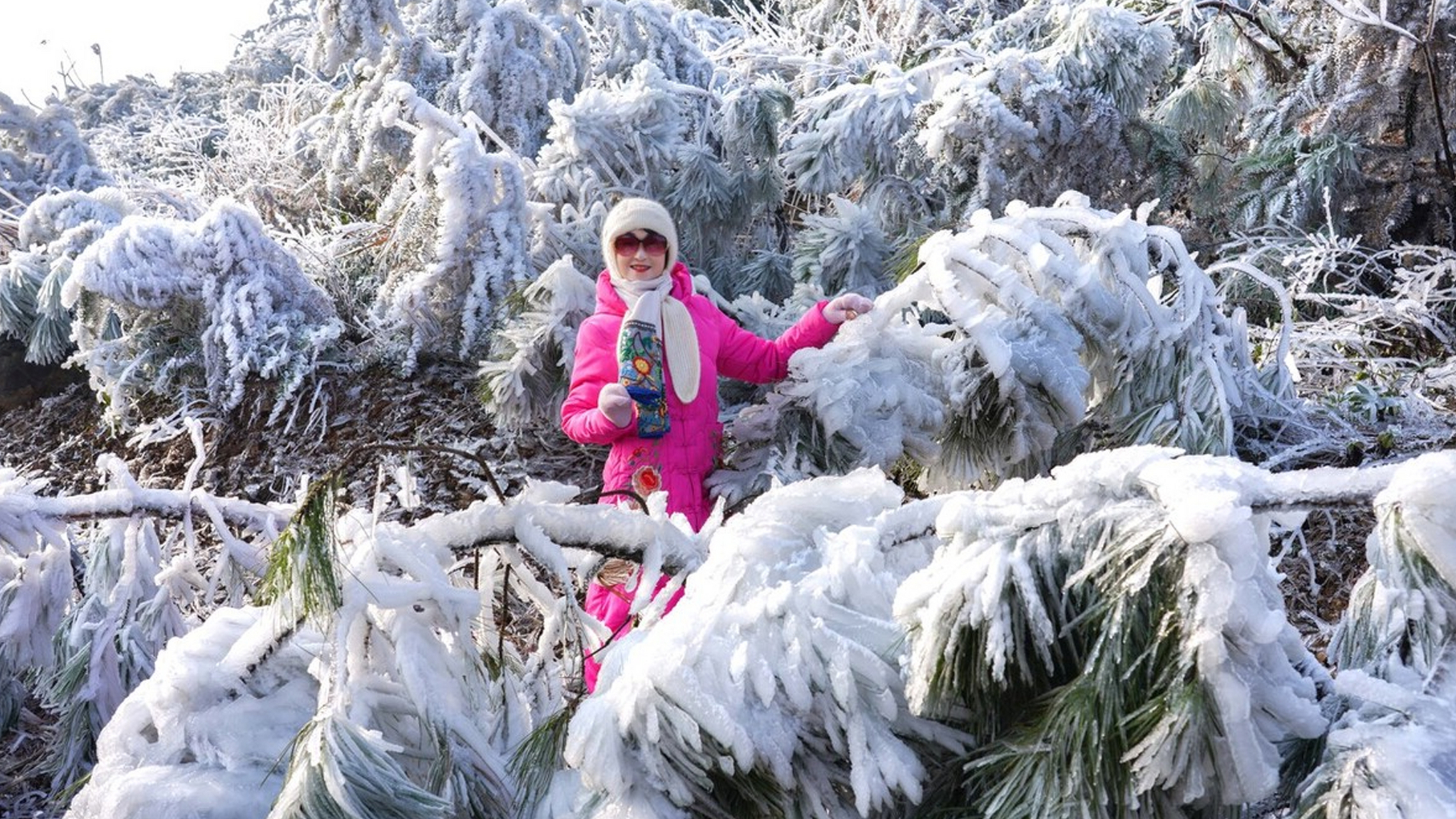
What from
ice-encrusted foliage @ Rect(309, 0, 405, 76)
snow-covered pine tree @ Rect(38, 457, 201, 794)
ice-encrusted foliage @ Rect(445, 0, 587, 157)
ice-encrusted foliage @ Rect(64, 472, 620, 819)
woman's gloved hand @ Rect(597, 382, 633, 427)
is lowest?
snow-covered pine tree @ Rect(38, 457, 201, 794)

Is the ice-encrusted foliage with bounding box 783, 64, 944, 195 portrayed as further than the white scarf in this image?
Yes

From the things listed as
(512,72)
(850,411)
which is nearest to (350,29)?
(512,72)

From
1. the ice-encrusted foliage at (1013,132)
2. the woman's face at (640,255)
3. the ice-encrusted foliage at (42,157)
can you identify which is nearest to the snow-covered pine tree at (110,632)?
the woman's face at (640,255)

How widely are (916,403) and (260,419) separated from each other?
2.88 meters

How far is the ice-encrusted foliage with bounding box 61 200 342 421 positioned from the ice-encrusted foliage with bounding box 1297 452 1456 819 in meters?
4.00

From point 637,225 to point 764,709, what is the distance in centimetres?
212

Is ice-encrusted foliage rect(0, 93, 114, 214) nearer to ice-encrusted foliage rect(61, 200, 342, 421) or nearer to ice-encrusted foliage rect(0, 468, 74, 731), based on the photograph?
ice-encrusted foliage rect(61, 200, 342, 421)

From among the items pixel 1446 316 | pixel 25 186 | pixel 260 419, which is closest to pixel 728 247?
pixel 260 419

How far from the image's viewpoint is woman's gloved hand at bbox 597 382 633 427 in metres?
2.93

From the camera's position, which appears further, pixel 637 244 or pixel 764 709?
pixel 637 244

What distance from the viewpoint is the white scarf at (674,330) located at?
3113 mm

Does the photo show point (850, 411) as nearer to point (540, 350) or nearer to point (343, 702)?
point (540, 350)

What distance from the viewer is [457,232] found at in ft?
13.8

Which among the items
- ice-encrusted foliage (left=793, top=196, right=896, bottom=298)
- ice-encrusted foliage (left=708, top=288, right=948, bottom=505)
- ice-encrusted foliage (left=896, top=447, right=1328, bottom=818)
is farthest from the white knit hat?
ice-encrusted foliage (left=896, top=447, right=1328, bottom=818)
